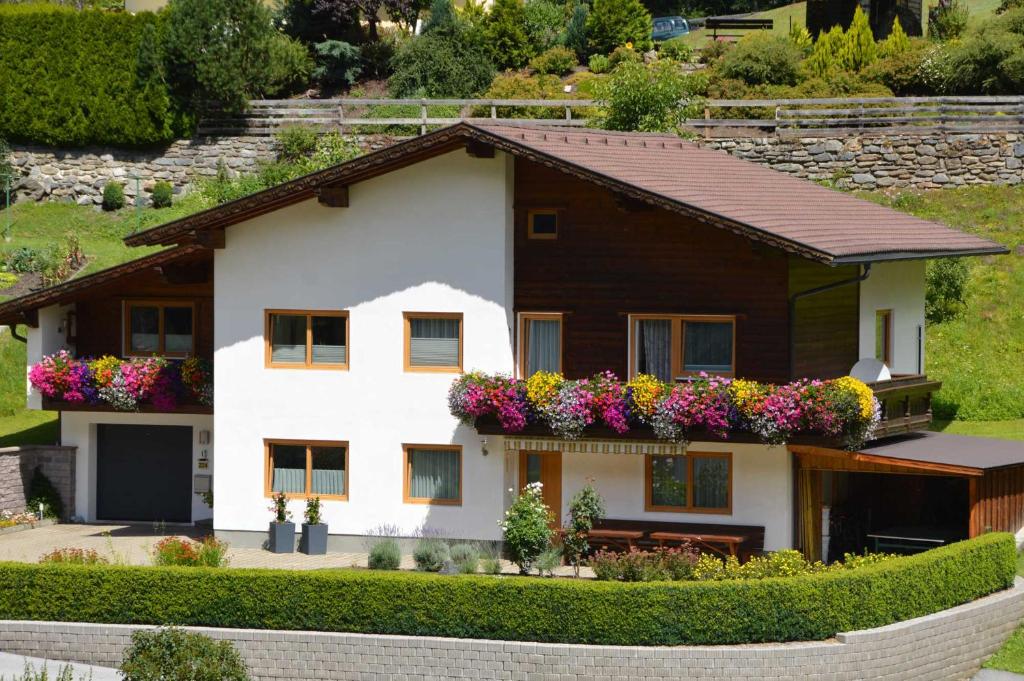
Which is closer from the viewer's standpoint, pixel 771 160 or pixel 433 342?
pixel 433 342

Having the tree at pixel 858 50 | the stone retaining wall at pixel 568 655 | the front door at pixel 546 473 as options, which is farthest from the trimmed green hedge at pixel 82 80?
the stone retaining wall at pixel 568 655

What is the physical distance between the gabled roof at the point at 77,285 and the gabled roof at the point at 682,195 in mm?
708

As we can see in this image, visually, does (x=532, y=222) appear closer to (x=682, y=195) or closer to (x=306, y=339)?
(x=682, y=195)

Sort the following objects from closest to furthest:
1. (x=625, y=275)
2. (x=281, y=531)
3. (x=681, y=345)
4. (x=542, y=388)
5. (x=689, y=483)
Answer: (x=542, y=388), (x=689, y=483), (x=681, y=345), (x=625, y=275), (x=281, y=531)

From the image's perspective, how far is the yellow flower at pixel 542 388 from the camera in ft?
92.9

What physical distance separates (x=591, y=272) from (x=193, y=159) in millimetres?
26420

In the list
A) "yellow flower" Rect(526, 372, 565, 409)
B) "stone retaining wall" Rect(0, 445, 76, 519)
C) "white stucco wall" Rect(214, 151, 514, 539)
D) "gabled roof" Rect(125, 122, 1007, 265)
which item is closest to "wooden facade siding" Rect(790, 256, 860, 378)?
"gabled roof" Rect(125, 122, 1007, 265)

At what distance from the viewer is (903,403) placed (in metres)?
29.5

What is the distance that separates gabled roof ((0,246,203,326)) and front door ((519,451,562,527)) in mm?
6978

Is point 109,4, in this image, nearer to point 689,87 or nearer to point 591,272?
point 689,87

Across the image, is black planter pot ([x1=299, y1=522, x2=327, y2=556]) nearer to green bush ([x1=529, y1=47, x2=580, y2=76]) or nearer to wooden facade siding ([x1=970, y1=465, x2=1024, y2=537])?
wooden facade siding ([x1=970, y1=465, x2=1024, y2=537])

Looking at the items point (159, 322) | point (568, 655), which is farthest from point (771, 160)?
point (568, 655)

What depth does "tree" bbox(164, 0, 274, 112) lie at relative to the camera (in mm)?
52312

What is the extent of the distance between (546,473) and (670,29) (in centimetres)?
4371
